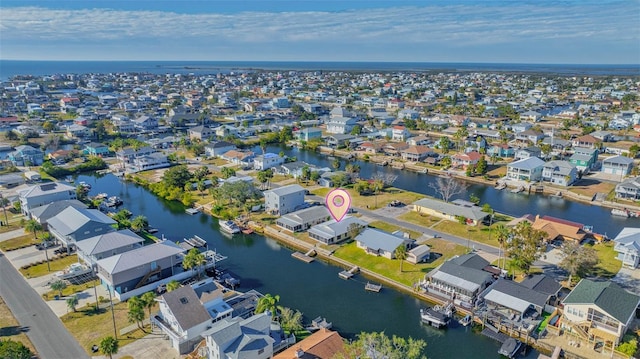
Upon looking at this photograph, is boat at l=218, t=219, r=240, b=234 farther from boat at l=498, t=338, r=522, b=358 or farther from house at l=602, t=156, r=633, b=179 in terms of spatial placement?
house at l=602, t=156, r=633, b=179

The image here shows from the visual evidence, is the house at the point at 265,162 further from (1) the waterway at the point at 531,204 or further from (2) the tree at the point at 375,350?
(2) the tree at the point at 375,350

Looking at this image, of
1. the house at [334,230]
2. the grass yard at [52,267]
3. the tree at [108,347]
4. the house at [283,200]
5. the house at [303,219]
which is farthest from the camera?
the house at [283,200]

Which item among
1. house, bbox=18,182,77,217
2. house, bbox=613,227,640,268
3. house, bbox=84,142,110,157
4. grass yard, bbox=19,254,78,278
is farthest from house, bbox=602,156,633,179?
house, bbox=84,142,110,157

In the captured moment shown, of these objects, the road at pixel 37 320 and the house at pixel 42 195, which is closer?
the road at pixel 37 320

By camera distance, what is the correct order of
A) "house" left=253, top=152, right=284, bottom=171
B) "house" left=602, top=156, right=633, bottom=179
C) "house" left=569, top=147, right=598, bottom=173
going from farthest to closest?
"house" left=253, top=152, right=284, bottom=171, "house" left=569, top=147, right=598, bottom=173, "house" left=602, top=156, right=633, bottom=179

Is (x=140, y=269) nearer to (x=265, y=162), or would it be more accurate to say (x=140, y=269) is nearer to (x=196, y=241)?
(x=196, y=241)

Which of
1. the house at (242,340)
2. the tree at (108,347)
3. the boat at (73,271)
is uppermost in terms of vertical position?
the house at (242,340)

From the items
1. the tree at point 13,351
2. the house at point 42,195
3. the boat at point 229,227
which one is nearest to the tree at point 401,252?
the boat at point 229,227

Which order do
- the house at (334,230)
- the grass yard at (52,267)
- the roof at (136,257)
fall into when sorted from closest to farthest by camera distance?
the roof at (136,257) → the grass yard at (52,267) → the house at (334,230)
